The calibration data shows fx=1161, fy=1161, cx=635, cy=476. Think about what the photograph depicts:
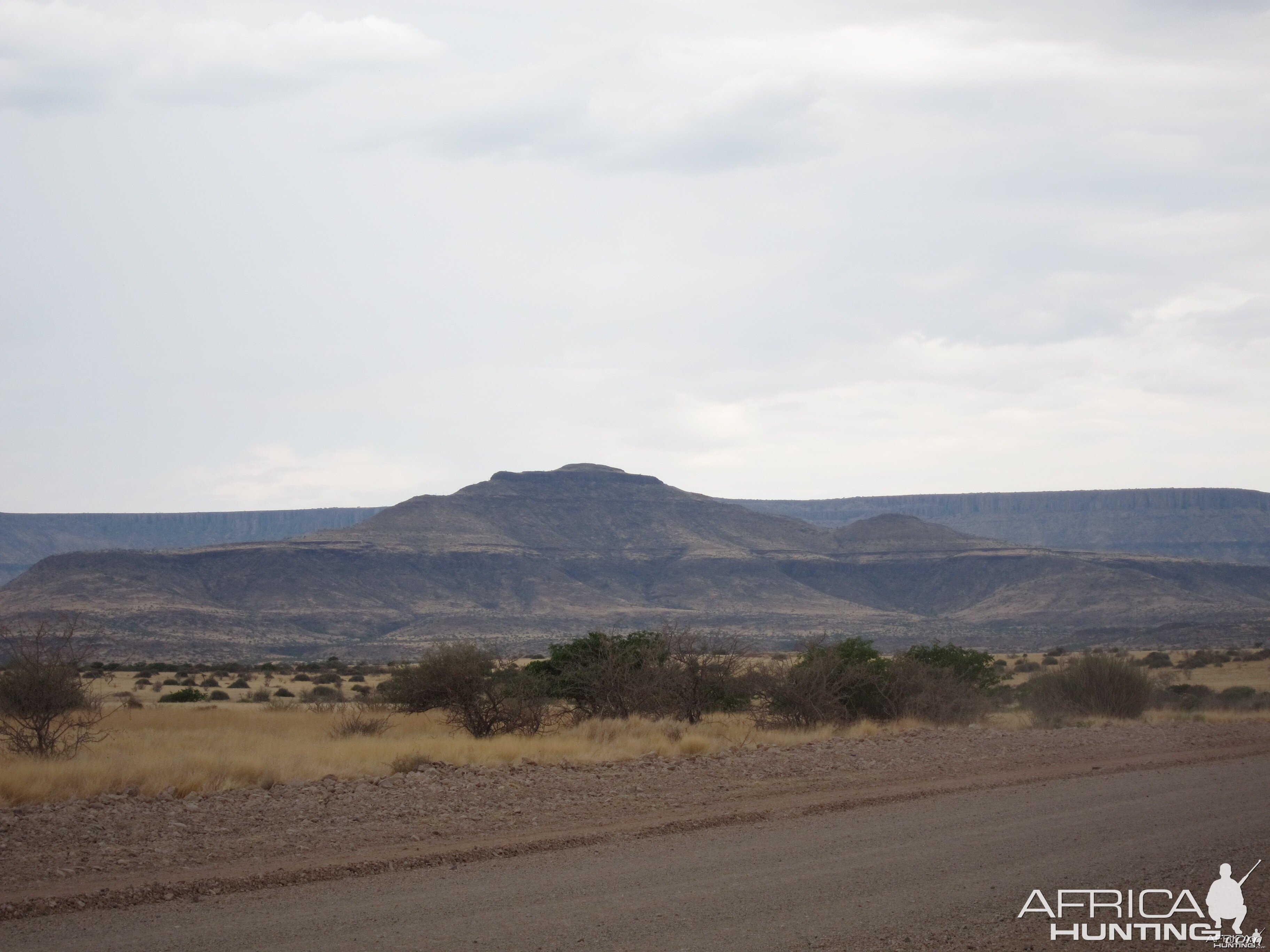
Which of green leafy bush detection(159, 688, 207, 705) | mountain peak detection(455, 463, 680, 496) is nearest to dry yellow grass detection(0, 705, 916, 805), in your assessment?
green leafy bush detection(159, 688, 207, 705)

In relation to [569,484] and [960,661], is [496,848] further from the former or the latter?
[569,484]

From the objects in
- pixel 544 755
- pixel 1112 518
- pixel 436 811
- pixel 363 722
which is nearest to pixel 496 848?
pixel 436 811

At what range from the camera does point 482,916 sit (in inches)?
334

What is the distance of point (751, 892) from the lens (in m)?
9.23

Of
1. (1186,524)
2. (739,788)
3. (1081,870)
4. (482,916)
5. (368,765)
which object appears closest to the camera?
(482,916)

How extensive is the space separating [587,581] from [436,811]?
104 metres

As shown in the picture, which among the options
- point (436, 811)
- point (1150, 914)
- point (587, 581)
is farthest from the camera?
point (587, 581)

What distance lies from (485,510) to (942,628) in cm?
5402

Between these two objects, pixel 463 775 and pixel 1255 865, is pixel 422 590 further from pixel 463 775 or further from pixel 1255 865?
pixel 1255 865

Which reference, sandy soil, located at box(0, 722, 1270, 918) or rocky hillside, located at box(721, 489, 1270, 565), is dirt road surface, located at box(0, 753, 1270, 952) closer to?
sandy soil, located at box(0, 722, 1270, 918)

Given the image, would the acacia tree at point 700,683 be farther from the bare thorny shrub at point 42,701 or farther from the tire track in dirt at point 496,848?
the bare thorny shrub at point 42,701

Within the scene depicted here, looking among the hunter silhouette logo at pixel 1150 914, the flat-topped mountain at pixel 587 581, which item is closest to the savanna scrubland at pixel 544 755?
the hunter silhouette logo at pixel 1150 914

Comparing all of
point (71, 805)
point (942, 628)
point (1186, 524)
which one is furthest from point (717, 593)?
point (71, 805)

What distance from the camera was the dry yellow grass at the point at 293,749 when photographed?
46.7 feet
